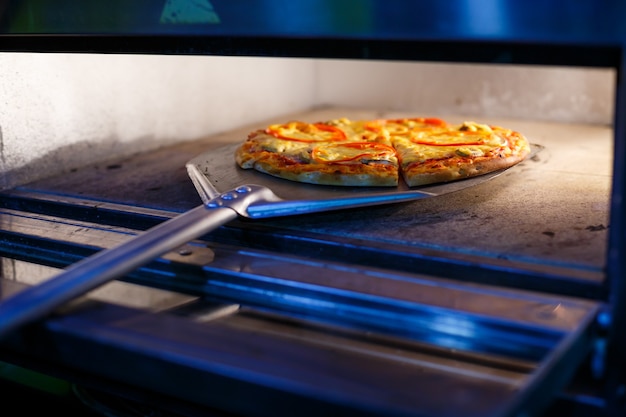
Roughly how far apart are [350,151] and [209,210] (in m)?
0.46

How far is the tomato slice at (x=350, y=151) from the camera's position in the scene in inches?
48.9

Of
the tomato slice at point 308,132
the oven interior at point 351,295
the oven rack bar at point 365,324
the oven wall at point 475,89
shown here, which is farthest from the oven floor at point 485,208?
the oven wall at point 475,89

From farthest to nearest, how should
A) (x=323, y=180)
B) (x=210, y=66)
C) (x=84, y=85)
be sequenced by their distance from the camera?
(x=210, y=66)
(x=84, y=85)
(x=323, y=180)

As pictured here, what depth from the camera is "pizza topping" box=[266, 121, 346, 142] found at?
1.47m

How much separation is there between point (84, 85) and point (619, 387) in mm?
1242

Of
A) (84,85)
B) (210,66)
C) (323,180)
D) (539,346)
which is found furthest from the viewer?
(210,66)

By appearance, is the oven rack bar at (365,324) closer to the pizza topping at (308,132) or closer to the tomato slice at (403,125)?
the pizza topping at (308,132)

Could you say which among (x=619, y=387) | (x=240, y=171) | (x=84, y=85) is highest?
(x=84, y=85)

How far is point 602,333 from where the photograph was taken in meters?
0.73

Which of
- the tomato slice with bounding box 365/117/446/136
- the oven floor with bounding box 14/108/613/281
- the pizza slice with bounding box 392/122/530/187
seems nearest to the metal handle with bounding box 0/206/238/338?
the oven floor with bounding box 14/108/613/281

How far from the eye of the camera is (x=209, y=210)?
36.0 inches

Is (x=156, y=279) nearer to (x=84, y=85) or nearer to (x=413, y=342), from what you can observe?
(x=413, y=342)

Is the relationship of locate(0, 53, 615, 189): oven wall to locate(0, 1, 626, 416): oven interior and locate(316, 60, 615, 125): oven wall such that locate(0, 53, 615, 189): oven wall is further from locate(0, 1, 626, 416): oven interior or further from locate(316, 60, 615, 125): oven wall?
locate(0, 1, 626, 416): oven interior

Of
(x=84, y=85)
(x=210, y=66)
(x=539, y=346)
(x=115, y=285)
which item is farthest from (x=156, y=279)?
(x=210, y=66)
